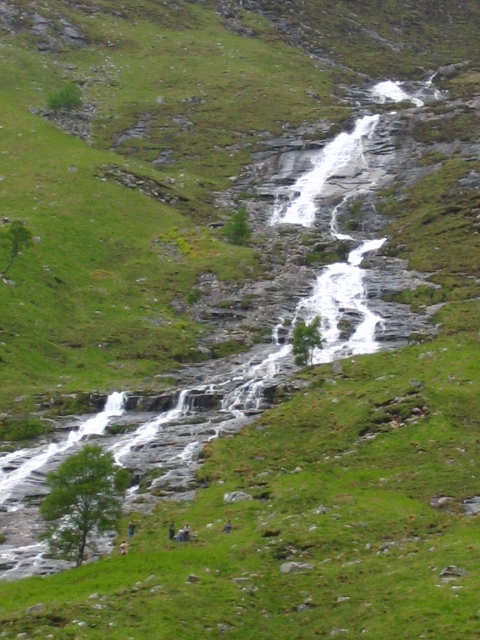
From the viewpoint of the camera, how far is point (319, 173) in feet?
404

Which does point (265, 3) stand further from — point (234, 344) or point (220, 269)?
point (234, 344)

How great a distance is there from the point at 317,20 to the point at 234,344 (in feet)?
408

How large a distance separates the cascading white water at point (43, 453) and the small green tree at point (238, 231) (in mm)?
35290

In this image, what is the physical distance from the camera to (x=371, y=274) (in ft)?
304

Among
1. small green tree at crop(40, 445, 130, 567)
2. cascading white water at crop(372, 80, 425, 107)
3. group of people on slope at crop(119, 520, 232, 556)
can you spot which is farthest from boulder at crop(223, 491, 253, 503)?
cascading white water at crop(372, 80, 425, 107)

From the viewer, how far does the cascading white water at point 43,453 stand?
55875 mm

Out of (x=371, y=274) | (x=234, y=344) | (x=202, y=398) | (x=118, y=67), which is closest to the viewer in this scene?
(x=202, y=398)

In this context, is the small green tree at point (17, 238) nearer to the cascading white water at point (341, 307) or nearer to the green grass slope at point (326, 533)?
the cascading white water at point (341, 307)

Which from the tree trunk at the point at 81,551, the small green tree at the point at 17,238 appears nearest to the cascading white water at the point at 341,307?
the small green tree at the point at 17,238

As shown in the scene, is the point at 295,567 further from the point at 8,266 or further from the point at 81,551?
the point at 8,266

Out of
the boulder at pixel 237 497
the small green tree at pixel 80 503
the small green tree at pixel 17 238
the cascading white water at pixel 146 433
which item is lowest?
the boulder at pixel 237 497

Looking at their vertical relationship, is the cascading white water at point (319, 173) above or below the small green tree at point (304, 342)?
above

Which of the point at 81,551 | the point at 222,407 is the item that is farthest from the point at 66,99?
the point at 81,551

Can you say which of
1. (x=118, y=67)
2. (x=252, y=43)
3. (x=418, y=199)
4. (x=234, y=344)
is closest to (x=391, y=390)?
(x=234, y=344)
